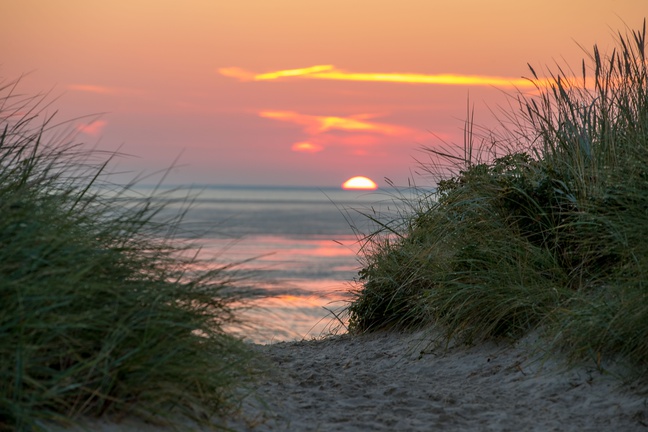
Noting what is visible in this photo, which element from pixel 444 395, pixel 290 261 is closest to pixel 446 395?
pixel 444 395

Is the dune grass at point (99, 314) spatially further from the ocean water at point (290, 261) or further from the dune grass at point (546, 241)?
the dune grass at point (546, 241)

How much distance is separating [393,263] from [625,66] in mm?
2746

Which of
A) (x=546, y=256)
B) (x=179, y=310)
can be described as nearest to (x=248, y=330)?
(x=179, y=310)

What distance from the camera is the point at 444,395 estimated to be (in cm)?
540

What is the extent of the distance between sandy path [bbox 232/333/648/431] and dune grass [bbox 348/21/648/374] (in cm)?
23

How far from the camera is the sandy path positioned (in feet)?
15.4

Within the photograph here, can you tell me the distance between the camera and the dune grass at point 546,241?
17.5ft

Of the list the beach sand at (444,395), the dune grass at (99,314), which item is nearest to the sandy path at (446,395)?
the beach sand at (444,395)

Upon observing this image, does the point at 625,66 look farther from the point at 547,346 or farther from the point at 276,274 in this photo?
the point at 276,274

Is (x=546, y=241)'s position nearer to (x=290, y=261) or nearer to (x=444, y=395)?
(x=444, y=395)

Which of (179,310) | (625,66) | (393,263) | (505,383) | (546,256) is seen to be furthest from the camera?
(393,263)

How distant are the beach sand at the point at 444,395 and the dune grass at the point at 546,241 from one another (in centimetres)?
21

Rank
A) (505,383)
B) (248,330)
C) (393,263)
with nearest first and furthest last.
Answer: (248,330), (505,383), (393,263)

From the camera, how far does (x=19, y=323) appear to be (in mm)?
3596
